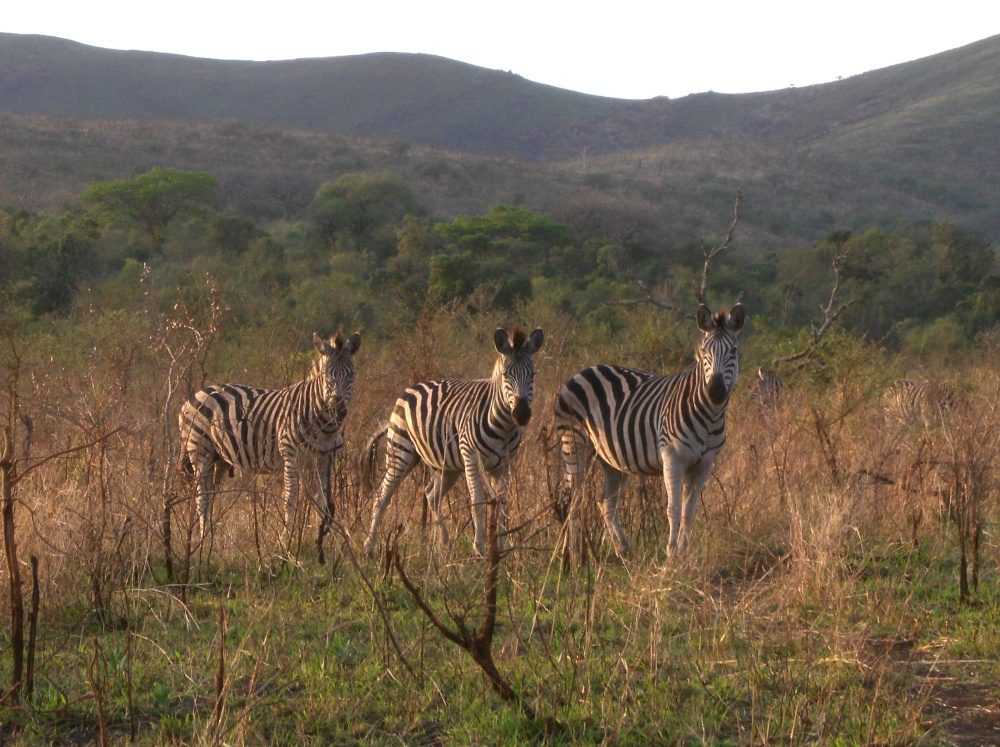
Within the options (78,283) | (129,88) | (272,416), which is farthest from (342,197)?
(129,88)

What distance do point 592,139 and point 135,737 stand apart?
81215mm

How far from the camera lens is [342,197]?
34.3m

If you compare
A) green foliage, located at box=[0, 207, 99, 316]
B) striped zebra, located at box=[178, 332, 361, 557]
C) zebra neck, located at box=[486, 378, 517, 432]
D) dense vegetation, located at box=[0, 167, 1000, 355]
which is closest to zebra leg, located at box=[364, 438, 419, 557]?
striped zebra, located at box=[178, 332, 361, 557]

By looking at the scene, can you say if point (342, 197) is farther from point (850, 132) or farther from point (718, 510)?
point (850, 132)

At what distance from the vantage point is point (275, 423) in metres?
7.98

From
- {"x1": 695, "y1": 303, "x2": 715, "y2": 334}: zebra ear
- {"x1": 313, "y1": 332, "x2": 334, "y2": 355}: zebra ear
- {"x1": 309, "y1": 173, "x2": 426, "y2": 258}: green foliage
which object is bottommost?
{"x1": 313, "y1": 332, "x2": 334, "y2": 355}: zebra ear

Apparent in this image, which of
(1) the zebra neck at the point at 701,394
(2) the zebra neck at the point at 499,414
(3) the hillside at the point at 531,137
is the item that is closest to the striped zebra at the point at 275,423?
(2) the zebra neck at the point at 499,414

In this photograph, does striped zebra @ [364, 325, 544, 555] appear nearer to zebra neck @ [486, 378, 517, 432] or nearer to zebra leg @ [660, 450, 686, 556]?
zebra neck @ [486, 378, 517, 432]

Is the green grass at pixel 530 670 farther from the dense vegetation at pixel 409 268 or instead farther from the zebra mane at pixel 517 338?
the dense vegetation at pixel 409 268

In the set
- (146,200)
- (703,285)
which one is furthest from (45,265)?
(703,285)

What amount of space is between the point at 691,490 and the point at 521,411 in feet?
3.68

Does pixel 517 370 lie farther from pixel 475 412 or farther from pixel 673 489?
pixel 673 489

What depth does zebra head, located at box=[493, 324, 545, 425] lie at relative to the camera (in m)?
6.64

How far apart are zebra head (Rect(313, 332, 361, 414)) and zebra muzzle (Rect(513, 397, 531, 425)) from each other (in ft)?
4.66
